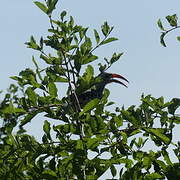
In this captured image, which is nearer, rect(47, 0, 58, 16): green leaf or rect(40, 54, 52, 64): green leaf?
rect(47, 0, 58, 16): green leaf

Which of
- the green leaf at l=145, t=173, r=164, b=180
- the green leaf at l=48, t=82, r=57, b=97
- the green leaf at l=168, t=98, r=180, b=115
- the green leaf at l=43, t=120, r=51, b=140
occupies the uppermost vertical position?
the green leaf at l=48, t=82, r=57, b=97

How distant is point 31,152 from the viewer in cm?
486

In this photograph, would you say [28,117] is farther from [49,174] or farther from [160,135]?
[160,135]

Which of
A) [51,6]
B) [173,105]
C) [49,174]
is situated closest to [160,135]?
[173,105]

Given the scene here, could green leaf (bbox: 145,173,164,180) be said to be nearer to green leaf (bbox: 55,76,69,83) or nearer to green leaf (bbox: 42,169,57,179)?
green leaf (bbox: 42,169,57,179)

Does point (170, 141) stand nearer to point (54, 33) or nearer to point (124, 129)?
point (124, 129)

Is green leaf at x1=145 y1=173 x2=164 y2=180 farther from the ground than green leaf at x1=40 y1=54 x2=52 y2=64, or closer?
closer

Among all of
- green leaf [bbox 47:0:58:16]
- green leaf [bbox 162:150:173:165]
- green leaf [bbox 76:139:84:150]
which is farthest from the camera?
green leaf [bbox 47:0:58:16]

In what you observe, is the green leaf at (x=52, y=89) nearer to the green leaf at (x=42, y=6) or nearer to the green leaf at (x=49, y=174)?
the green leaf at (x=49, y=174)

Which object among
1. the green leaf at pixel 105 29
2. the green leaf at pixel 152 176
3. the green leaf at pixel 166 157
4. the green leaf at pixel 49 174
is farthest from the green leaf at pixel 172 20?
the green leaf at pixel 49 174

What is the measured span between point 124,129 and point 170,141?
53 cm

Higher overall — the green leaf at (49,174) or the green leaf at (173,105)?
the green leaf at (173,105)

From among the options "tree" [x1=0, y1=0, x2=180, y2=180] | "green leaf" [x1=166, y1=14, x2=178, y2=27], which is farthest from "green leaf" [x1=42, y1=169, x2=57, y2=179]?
"green leaf" [x1=166, y1=14, x2=178, y2=27]

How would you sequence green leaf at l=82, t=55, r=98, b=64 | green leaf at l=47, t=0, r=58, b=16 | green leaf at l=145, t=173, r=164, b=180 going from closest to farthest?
1. green leaf at l=145, t=173, r=164, b=180
2. green leaf at l=47, t=0, r=58, b=16
3. green leaf at l=82, t=55, r=98, b=64
